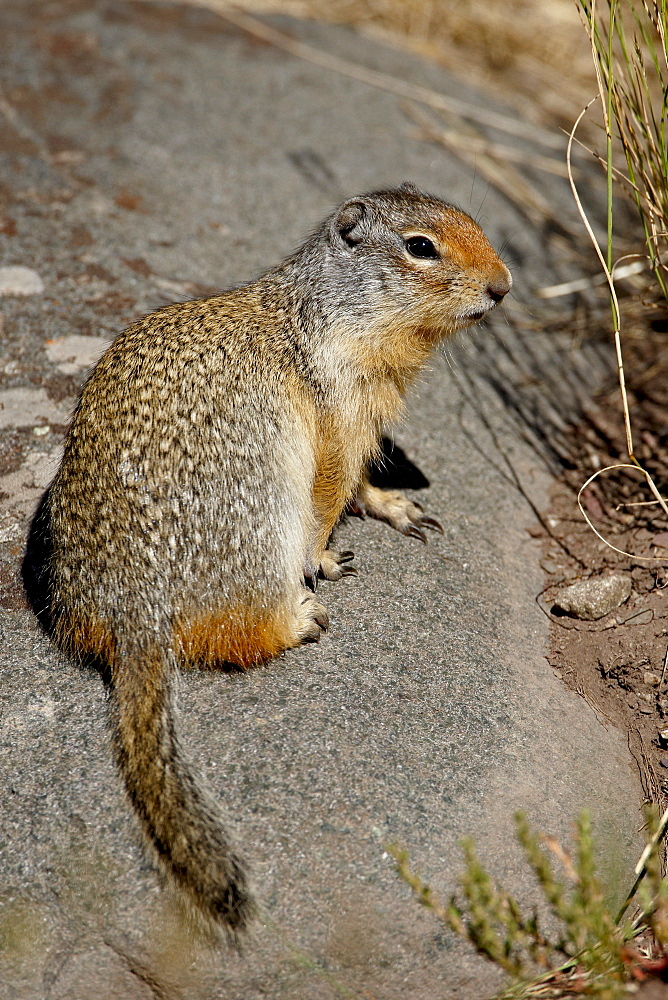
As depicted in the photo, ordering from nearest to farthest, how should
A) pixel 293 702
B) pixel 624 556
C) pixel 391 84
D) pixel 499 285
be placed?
pixel 293 702 < pixel 499 285 < pixel 624 556 < pixel 391 84

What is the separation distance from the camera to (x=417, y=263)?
397 centimetres

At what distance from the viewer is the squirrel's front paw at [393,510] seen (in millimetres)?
4434

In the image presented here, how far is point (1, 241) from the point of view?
5.72m

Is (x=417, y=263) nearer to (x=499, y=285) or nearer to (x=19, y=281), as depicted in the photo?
(x=499, y=285)

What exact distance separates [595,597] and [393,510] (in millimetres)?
1050

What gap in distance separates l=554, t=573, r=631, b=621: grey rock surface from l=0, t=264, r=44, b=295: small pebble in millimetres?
3553

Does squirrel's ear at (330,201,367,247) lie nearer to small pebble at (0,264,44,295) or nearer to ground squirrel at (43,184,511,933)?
ground squirrel at (43,184,511,933)

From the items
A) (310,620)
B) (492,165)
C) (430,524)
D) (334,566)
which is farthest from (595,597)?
(492,165)

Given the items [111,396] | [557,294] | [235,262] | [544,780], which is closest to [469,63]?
[557,294]

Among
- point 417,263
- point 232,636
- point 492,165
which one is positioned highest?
point 417,263

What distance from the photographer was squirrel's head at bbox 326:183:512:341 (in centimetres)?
391

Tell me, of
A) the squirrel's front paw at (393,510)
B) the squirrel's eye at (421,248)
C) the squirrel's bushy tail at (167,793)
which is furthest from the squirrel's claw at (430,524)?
the squirrel's bushy tail at (167,793)

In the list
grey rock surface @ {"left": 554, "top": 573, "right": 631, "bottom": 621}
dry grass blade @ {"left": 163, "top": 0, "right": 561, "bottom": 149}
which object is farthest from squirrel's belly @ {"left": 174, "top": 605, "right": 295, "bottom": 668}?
dry grass blade @ {"left": 163, "top": 0, "right": 561, "bottom": 149}

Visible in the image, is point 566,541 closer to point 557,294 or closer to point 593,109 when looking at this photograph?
point 557,294
